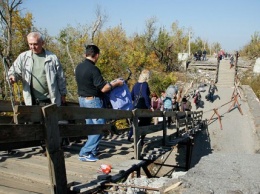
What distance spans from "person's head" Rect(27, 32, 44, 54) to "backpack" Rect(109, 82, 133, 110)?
121 centimetres

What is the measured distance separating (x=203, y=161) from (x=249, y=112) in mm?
15626

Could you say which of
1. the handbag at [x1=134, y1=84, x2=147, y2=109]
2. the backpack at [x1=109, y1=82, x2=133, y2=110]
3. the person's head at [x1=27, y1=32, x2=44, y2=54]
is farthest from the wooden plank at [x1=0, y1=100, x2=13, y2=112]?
the handbag at [x1=134, y1=84, x2=147, y2=109]

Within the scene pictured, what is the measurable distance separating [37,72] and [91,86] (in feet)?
2.52

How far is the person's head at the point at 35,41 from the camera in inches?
144

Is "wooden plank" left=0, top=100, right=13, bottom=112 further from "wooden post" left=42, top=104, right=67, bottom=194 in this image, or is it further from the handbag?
the handbag

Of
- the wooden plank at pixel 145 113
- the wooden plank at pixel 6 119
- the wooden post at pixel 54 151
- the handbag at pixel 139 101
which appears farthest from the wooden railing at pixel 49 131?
the handbag at pixel 139 101

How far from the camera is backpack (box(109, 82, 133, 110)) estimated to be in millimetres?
4230

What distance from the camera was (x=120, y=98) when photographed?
4.28 m

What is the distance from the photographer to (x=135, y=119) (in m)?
4.38

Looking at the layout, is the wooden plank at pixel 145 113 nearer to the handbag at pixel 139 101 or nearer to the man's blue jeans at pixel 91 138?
the handbag at pixel 139 101

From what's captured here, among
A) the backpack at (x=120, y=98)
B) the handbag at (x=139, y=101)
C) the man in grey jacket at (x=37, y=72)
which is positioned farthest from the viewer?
the handbag at (x=139, y=101)

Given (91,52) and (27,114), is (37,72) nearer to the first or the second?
(91,52)

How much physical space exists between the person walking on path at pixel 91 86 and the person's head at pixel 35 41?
0.62 metres

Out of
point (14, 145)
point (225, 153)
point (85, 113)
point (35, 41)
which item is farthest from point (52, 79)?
point (225, 153)
